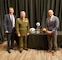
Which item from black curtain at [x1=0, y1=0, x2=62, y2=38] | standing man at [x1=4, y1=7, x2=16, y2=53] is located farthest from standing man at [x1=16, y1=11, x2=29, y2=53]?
black curtain at [x1=0, y1=0, x2=62, y2=38]

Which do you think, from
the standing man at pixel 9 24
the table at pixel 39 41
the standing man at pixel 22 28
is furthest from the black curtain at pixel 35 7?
the standing man at pixel 9 24

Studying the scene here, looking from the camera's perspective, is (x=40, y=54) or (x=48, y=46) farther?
(x=48, y=46)

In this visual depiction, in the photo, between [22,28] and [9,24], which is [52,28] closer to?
[22,28]

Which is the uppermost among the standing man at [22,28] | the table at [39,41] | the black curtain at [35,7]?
the black curtain at [35,7]

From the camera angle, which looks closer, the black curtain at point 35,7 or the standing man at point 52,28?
the standing man at point 52,28

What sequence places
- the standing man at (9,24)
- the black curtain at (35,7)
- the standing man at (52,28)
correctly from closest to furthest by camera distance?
1. the standing man at (52,28)
2. the standing man at (9,24)
3. the black curtain at (35,7)

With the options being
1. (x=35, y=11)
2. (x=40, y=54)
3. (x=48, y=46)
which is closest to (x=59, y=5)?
(x=35, y=11)

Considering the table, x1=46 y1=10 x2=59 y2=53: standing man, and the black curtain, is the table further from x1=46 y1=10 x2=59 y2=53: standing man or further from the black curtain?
the black curtain

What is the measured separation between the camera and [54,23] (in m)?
4.64

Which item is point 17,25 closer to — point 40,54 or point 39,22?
point 40,54

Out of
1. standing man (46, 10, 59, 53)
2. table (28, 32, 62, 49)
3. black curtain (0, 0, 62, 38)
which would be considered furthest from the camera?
black curtain (0, 0, 62, 38)

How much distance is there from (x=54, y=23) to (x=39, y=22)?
156 centimetres

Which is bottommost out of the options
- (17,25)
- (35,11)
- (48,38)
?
(48,38)

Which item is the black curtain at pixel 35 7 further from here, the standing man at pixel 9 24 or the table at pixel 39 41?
the standing man at pixel 9 24
